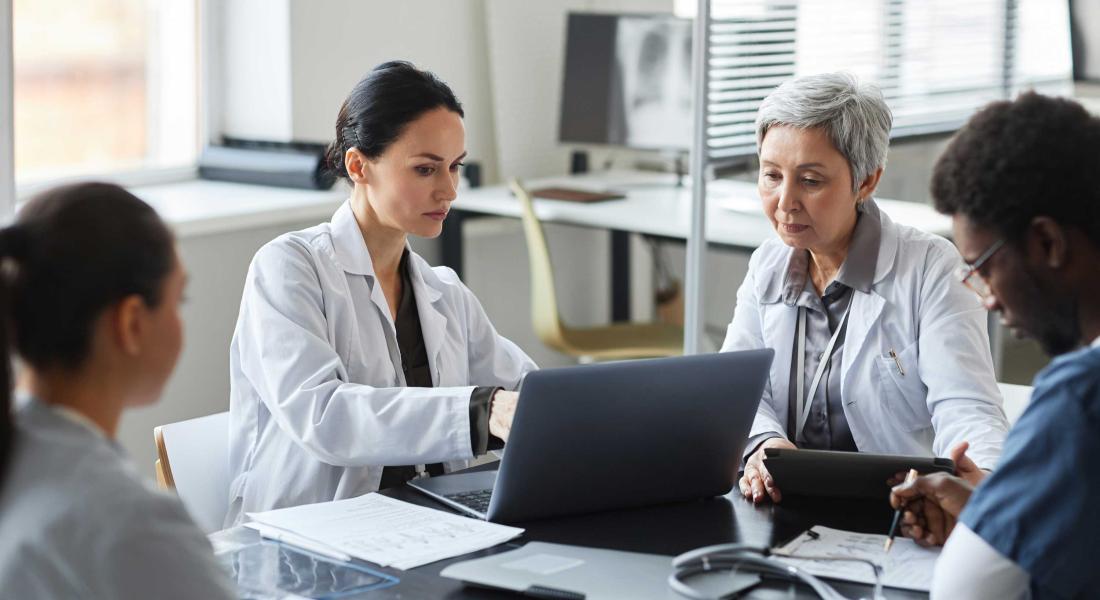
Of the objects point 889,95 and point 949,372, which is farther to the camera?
point 889,95

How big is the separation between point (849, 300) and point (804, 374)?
139 millimetres

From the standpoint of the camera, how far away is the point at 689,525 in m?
1.61

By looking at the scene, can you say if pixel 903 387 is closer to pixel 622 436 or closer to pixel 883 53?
pixel 622 436

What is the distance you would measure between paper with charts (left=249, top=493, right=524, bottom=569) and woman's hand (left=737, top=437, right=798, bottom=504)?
0.35m

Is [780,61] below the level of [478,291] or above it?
above

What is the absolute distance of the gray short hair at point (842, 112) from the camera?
2031 mm

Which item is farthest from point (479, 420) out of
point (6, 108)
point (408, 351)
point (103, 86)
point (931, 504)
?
point (103, 86)

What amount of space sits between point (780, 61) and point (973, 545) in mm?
2420

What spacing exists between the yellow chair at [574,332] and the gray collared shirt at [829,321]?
5.45 feet

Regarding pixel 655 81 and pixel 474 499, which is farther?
pixel 655 81

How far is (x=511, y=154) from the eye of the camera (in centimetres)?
450

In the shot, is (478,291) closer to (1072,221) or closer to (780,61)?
(780,61)

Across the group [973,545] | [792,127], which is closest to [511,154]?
[792,127]

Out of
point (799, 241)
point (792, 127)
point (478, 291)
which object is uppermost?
point (792, 127)
